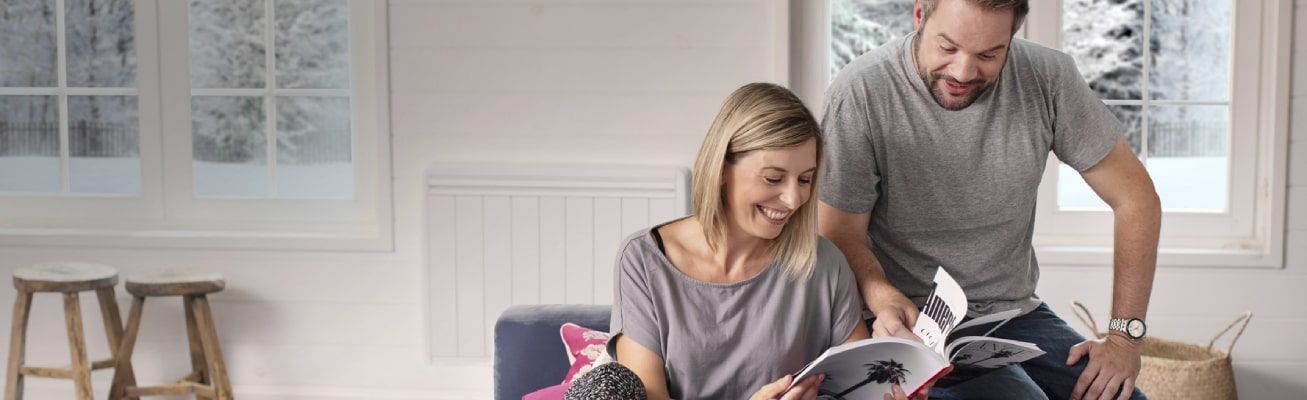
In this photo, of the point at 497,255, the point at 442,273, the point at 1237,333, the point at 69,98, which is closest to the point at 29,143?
the point at 69,98

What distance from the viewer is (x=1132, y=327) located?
2.29 metres

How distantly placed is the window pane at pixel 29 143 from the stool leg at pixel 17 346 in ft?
1.79

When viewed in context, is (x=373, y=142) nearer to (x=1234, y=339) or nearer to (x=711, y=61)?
(x=711, y=61)

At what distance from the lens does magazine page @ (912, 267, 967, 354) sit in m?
1.89

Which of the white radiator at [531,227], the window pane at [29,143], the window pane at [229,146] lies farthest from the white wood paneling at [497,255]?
the window pane at [29,143]

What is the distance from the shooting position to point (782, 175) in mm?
2070

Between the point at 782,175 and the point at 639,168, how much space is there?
5.28 ft

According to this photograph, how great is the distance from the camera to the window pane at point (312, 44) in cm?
387

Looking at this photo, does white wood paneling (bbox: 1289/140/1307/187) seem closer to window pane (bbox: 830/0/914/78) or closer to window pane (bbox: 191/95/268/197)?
window pane (bbox: 830/0/914/78)

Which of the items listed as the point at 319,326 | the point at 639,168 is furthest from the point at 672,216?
the point at 319,326

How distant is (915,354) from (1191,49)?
7.35 ft

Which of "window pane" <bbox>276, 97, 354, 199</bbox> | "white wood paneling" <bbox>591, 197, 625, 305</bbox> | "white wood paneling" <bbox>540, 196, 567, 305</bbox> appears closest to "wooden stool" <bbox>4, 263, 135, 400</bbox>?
"window pane" <bbox>276, 97, 354, 199</bbox>

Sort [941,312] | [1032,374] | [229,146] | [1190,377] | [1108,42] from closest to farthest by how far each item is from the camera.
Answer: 1. [941,312]
2. [1032,374]
3. [1190,377]
4. [1108,42]
5. [229,146]

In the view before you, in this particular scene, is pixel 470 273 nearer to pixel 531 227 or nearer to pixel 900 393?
pixel 531 227
